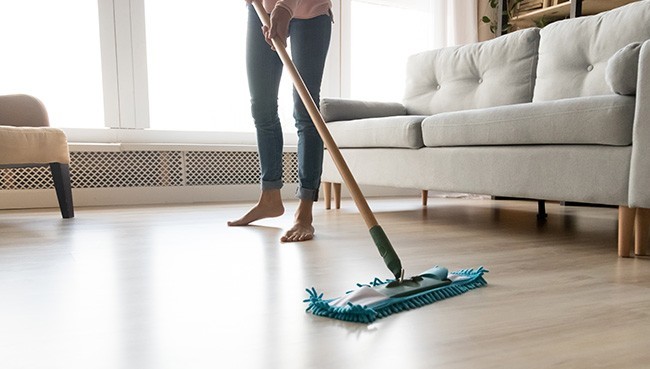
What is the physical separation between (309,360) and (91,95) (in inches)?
107

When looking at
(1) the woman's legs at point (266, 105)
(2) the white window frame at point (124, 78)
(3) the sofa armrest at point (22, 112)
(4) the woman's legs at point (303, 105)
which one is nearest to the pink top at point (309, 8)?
(4) the woman's legs at point (303, 105)

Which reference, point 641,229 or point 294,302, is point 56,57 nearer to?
point 294,302

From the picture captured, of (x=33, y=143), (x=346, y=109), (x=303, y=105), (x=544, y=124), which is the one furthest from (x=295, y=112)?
(x=33, y=143)

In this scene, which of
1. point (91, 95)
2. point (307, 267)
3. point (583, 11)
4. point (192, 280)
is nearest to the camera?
point (192, 280)

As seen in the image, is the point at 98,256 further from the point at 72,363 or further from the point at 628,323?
the point at 628,323

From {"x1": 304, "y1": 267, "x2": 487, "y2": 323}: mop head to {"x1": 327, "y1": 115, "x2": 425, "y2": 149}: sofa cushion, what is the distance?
3.48 ft

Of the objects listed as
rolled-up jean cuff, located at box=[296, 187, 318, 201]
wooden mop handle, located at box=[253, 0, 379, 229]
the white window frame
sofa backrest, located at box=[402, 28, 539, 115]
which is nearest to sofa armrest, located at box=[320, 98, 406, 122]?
sofa backrest, located at box=[402, 28, 539, 115]

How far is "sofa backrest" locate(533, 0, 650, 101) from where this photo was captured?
6.53 ft

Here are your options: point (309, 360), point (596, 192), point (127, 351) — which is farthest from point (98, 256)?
point (596, 192)

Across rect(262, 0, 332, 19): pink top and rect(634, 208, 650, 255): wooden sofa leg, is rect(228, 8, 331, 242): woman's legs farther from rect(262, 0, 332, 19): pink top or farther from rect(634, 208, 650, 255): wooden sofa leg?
rect(634, 208, 650, 255): wooden sofa leg

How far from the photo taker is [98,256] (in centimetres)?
138

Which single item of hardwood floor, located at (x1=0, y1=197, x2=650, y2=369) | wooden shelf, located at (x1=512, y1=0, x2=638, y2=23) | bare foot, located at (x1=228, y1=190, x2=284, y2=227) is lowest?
hardwood floor, located at (x1=0, y1=197, x2=650, y2=369)

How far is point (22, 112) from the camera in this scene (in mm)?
2436

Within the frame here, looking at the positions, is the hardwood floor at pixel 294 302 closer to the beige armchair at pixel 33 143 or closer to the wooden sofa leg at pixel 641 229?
the wooden sofa leg at pixel 641 229
